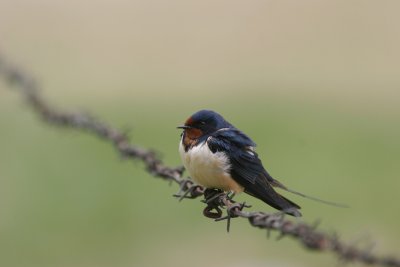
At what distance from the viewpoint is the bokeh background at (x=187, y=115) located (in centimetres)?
718

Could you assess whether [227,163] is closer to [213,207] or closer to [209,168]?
[209,168]

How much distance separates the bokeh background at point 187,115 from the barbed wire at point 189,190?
66 mm

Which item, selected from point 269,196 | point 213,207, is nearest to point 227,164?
point 269,196

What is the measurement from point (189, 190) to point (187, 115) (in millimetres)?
7253

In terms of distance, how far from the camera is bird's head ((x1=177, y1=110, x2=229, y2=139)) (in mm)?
3377

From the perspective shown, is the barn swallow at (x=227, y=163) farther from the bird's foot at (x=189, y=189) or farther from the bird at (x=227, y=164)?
the bird's foot at (x=189, y=189)

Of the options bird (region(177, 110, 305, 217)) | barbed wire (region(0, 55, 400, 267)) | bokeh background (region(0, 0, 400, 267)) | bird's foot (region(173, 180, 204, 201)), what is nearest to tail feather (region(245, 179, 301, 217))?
bird (region(177, 110, 305, 217))

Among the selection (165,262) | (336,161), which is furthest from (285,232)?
(336,161)

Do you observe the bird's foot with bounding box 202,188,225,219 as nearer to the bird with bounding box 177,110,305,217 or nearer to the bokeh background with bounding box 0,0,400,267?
the bird with bounding box 177,110,305,217

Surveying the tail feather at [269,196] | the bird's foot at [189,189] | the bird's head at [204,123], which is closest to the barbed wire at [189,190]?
the bird's foot at [189,189]

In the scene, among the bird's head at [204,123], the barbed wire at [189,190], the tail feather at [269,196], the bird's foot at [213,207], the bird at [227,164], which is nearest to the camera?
the barbed wire at [189,190]

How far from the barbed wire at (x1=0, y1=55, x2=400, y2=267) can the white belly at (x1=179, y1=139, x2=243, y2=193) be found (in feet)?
0.13

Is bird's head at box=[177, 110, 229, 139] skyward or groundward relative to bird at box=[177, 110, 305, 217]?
skyward

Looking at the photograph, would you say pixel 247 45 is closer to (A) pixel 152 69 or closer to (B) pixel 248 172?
(A) pixel 152 69
